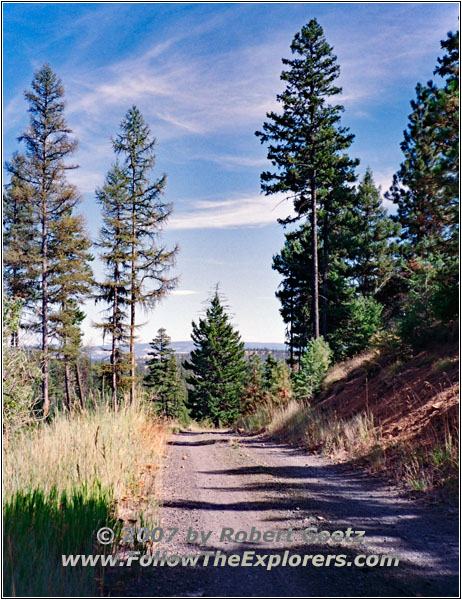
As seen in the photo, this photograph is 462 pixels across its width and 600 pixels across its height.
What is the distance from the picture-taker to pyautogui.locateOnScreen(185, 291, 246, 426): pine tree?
48.0 metres

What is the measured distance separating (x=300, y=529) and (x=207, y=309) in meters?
42.9

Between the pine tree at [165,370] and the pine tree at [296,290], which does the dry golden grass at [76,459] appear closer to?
the pine tree at [296,290]

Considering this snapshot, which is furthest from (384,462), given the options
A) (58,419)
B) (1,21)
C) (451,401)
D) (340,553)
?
(1,21)

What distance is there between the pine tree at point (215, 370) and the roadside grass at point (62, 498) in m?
40.9

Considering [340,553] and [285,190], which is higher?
[285,190]

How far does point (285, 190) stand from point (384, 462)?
56.3 ft

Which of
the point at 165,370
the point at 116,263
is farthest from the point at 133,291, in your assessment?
the point at 165,370

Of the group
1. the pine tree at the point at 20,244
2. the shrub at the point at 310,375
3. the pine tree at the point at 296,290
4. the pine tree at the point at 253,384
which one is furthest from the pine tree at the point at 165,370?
the shrub at the point at 310,375

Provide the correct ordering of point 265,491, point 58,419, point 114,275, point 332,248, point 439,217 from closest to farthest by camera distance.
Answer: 1. point 265,491
2. point 58,419
3. point 439,217
4. point 114,275
5. point 332,248

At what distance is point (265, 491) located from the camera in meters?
Answer: 6.24

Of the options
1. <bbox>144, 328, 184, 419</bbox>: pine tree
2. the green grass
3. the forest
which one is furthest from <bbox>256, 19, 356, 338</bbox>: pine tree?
<bbox>144, 328, 184, 419</bbox>: pine tree

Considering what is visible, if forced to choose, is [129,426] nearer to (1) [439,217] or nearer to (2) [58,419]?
(2) [58,419]

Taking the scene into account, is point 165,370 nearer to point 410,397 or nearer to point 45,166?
point 45,166

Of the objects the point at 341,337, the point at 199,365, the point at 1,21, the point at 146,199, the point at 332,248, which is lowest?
the point at 199,365
